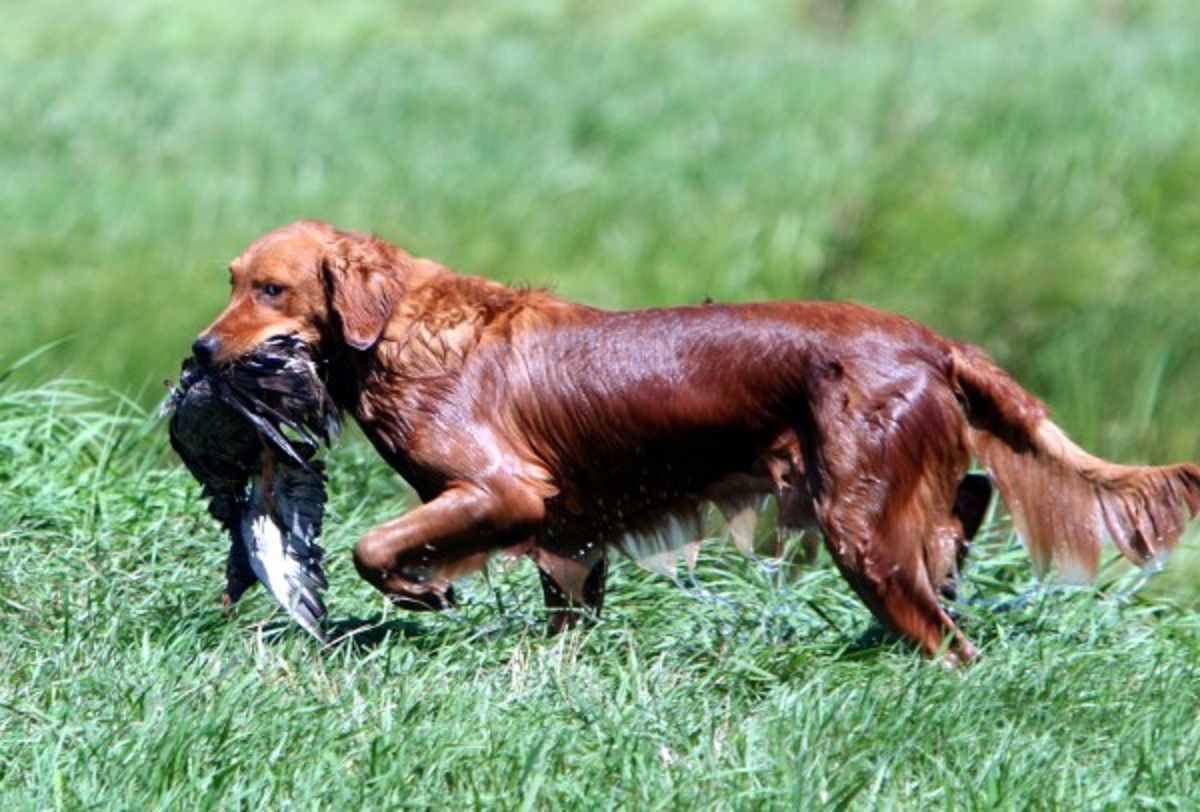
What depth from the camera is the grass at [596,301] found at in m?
5.13

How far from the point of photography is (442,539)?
5992mm

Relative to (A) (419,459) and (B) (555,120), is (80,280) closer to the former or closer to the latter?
(B) (555,120)

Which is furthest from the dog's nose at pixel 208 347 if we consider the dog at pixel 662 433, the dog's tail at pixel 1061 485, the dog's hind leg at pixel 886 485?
the dog's tail at pixel 1061 485

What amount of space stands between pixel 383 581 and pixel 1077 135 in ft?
23.0

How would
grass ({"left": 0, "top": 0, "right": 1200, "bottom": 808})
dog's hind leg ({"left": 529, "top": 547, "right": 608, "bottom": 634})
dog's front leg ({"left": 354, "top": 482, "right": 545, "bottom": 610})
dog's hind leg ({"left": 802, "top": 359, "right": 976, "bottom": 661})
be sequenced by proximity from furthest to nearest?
1. dog's hind leg ({"left": 529, "top": 547, "right": 608, "bottom": 634})
2. dog's front leg ({"left": 354, "top": 482, "right": 545, "bottom": 610})
3. dog's hind leg ({"left": 802, "top": 359, "right": 976, "bottom": 661})
4. grass ({"left": 0, "top": 0, "right": 1200, "bottom": 808})

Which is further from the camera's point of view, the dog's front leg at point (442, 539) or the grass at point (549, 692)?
the dog's front leg at point (442, 539)

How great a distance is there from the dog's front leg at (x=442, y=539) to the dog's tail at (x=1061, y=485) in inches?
49.3

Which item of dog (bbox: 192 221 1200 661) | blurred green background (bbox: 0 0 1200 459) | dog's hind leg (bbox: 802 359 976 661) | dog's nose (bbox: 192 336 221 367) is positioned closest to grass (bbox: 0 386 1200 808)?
dog's hind leg (bbox: 802 359 976 661)

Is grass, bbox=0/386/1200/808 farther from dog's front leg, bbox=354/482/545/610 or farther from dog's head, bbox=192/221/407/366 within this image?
dog's head, bbox=192/221/407/366

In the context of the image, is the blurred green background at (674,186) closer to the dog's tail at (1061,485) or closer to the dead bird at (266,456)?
the dead bird at (266,456)

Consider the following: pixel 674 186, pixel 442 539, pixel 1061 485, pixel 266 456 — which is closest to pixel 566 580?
pixel 442 539

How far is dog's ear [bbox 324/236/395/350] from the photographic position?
240 inches

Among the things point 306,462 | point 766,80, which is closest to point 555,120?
point 766,80

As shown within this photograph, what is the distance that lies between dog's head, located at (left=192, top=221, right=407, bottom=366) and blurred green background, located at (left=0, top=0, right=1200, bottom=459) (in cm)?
311
